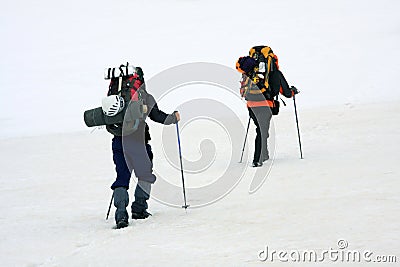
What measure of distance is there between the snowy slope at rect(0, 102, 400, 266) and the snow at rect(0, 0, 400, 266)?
0.03m

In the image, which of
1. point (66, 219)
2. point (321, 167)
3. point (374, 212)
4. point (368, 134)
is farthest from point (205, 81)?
point (374, 212)

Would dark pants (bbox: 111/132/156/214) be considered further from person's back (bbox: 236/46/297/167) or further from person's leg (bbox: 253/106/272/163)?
person's leg (bbox: 253/106/272/163)

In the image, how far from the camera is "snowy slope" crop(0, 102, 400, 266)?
5.93 metres

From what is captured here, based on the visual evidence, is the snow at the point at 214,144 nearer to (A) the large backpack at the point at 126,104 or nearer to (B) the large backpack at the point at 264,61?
(A) the large backpack at the point at 126,104

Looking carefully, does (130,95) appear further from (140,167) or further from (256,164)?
(256,164)

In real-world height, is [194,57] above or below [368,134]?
above

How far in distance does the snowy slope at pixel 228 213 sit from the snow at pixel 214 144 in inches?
1.0

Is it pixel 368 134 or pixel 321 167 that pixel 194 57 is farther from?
pixel 321 167

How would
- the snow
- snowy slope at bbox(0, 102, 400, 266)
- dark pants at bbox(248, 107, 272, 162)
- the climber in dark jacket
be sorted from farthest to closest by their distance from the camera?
dark pants at bbox(248, 107, 272, 162) → the climber in dark jacket → the snow → snowy slope at bbox(0, 102, 400, 266)

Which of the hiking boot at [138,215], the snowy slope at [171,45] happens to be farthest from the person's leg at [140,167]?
the snowy slope at [171,45]

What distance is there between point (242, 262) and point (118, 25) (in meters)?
29.6

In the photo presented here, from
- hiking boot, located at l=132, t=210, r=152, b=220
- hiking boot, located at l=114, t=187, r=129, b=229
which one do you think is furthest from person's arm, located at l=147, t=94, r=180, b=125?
hiking boot, located at l=132, t=210, r=152, b=220

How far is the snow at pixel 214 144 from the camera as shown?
248 inches

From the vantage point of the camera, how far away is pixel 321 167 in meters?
9.48
